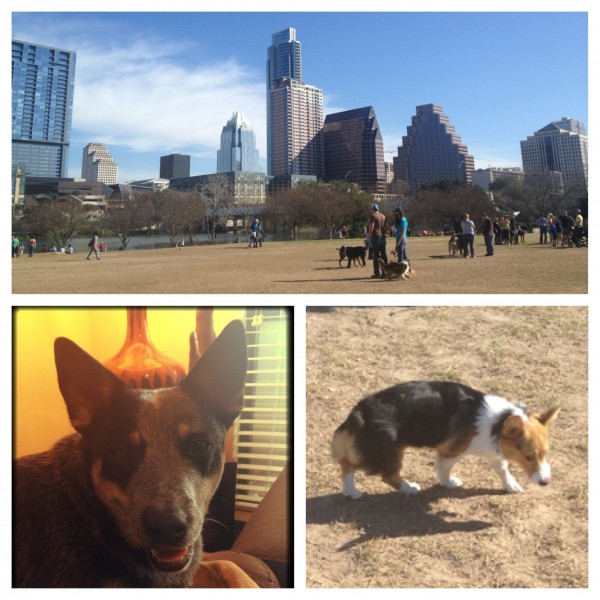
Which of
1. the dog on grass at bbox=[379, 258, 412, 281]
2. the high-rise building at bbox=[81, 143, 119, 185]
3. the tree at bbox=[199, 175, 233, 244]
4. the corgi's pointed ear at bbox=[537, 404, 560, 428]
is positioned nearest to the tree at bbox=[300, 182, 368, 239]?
the tree at bbox=[199, 175, 233, 244]

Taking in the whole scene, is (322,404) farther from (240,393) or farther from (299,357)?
(240,393)

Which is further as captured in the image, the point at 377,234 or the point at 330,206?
the point at 330,206

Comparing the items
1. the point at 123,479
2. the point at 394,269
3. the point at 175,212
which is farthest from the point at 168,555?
the point at 175,212

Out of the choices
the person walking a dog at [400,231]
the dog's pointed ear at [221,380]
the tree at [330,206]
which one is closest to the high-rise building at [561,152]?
the person walking a dog at [400,231]

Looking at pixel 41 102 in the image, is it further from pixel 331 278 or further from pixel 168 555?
pixel 168 555

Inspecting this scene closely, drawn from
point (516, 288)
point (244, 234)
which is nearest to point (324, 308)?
point (516, 288)
